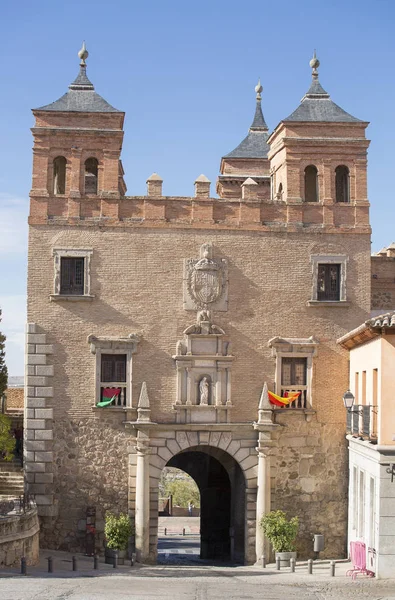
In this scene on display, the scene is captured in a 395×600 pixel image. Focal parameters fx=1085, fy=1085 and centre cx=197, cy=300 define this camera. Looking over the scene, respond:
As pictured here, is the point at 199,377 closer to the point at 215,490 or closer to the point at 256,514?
the point at 256,514

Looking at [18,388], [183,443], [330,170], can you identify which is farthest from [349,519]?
[18,388]

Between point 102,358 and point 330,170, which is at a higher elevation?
point 330,170

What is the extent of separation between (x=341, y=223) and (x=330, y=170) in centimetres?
177

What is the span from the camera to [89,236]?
34.3 meters

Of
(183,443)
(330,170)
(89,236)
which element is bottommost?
(183,443)

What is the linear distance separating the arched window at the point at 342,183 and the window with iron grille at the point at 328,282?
248cm

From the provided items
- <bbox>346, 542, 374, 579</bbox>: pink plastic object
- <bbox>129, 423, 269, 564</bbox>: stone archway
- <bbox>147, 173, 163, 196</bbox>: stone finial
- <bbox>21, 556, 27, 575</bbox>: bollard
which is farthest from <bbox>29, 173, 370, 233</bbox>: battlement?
<bbox>21, 556, 27, 575</bbox>: bollard

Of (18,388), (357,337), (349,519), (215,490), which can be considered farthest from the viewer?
(18,388)

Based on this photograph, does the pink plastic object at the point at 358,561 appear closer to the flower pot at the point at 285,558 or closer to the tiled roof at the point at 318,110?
the flower pot at the point at 285,558

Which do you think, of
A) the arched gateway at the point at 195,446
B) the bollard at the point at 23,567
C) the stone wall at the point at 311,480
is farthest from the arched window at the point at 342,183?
the bollard at the point at 23,567

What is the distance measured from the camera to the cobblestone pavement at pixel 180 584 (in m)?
24.8

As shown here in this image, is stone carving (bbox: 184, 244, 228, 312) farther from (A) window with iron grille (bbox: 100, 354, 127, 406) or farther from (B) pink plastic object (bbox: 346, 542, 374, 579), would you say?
(B) pink plastic object (bbox: 346, 542, 374, 579)

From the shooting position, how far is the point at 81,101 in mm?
35375

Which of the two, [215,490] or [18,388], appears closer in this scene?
[215,490]
